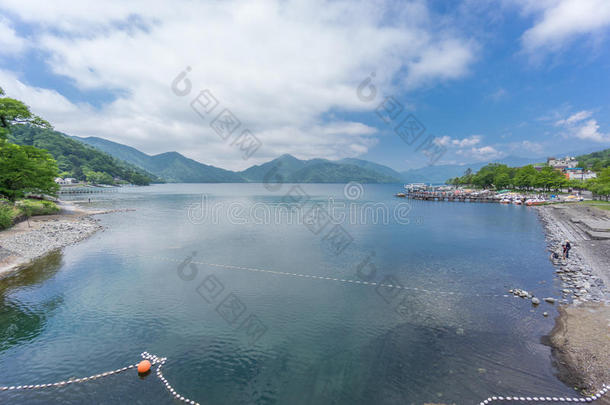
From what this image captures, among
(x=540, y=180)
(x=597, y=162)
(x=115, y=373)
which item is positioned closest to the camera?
(x=115, y=373)

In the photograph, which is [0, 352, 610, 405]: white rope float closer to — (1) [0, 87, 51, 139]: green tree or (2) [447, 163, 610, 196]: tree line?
(1) [0, 87, 51, 139]: green tree

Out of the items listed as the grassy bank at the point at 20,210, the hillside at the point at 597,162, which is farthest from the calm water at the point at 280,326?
the hillside at the point at 597,162

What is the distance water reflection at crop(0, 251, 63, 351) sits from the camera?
44.5 feet

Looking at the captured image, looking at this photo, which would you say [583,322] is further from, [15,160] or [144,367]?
[15,160]

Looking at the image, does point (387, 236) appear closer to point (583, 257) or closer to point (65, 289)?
point (583, 257)

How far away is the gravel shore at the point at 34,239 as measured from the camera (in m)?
23.2

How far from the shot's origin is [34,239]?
28.8 metres

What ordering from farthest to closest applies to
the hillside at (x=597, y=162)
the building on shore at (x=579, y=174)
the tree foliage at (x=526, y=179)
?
the hillside at (x=597, y=162) < the building on shore at (x=579, y=174) < the tree foliage at (x=526, y=179)

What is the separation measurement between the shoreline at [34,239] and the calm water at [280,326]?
1.57 meters

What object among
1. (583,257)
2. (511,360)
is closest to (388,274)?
(511,360)

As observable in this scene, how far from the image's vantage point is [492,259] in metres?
27.2

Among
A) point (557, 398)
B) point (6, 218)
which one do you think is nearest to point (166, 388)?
point (557, 398)

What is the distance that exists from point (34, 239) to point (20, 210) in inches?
463

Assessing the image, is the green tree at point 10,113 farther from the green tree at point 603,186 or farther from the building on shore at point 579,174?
the building on shore at point 579,174
